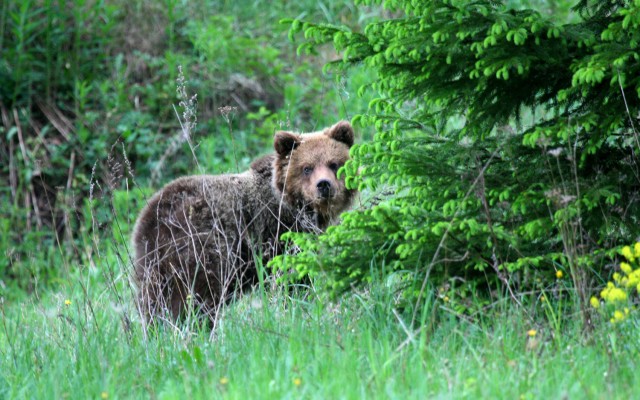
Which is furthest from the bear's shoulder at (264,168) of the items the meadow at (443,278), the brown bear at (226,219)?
the meadow at (443,278)

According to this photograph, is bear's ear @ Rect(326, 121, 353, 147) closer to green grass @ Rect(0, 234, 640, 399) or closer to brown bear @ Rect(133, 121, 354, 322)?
brown bear @ Rect(133, 121, 354, 322)

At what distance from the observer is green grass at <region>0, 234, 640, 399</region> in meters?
3.90

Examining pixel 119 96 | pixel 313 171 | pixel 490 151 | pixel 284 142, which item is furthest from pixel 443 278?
pixel 119 96

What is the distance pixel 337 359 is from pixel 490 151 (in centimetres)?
183

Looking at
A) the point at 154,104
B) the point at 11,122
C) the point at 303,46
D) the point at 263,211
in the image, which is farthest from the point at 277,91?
the point at 303,46

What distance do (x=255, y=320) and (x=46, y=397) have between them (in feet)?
4.57

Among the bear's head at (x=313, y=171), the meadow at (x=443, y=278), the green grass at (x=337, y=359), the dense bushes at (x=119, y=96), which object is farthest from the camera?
the dense bushes at (x=119, y=96)

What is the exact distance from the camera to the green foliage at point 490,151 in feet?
15.5

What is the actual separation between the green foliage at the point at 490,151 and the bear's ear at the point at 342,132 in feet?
7.66

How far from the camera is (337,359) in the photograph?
4273 mm

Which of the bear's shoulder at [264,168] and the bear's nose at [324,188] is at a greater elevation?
the bear's shoulder at [264,168]

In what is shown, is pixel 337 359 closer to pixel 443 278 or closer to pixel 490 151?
pixel 443 278

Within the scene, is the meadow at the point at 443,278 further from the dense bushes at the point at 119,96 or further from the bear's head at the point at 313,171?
the dense bushes at the point at 119,96

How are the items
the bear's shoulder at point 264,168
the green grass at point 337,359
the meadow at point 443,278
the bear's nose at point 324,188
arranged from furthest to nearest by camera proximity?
the bear's shoulder at point 264,168 < the bear's nose at point 324,188 < the meadow at point 443,278 < the green grass at point 337,359
